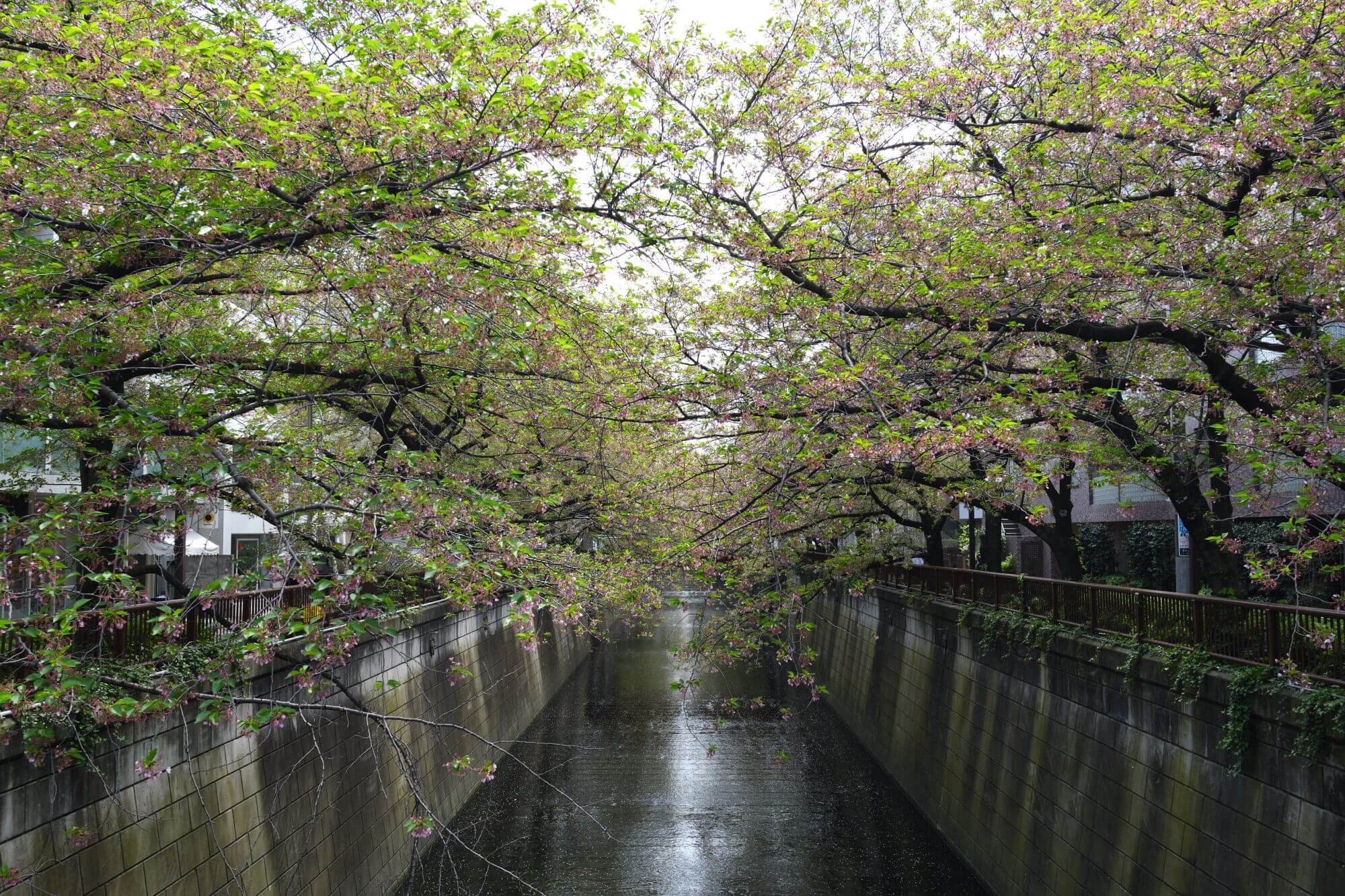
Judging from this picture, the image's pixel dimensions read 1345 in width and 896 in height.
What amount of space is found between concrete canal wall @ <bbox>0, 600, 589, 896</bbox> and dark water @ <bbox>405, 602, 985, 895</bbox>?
3.81ft

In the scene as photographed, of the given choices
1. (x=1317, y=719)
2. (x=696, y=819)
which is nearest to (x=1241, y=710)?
(x=1317, y=719)

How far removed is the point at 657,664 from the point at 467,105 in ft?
117

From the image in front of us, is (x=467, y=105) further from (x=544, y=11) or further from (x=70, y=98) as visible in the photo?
(x=70, y=98)

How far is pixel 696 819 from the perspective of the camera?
1905 centimetres

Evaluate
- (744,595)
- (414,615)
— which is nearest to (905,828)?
(744,595)

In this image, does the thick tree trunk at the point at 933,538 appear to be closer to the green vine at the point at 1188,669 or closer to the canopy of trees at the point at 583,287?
the canopy of trees at the point at 583,287

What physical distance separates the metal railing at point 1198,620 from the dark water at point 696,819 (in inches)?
189

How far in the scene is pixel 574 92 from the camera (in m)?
8.27

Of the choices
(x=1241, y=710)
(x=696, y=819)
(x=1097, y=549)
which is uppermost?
(x=1097, y=549)

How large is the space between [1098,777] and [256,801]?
10.00 meters

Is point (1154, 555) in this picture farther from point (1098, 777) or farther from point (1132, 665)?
point (1132, 665)

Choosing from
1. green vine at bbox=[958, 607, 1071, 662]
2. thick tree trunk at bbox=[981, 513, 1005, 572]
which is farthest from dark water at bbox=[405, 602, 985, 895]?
thick tree trunk at bbox=[981, 513, 1005, 572]

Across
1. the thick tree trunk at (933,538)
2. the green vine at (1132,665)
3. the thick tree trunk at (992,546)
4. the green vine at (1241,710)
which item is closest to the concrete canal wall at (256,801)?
the green vine at (1241,710)

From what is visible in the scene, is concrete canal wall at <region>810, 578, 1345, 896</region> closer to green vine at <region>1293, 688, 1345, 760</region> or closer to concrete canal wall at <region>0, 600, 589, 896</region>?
green vine at <region>1293, 688, 1345, 760</region>
